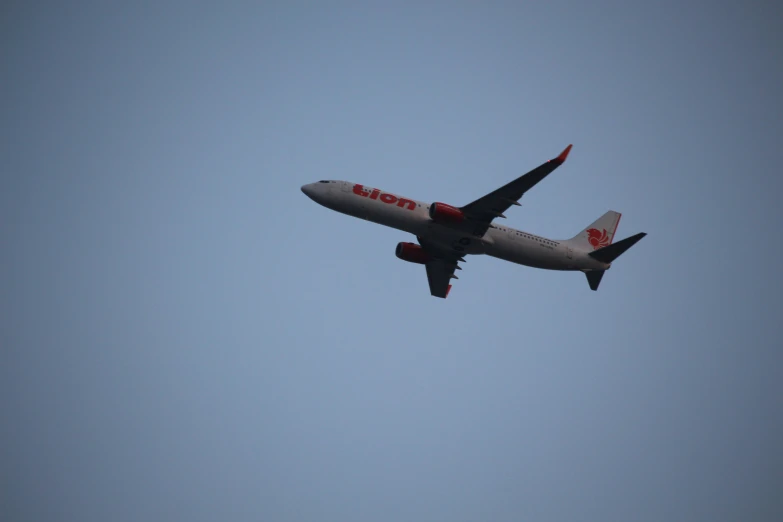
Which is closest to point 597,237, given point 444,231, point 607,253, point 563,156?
point 607,253

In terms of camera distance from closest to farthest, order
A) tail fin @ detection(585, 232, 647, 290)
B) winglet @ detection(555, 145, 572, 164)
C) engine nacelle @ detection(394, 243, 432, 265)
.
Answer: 1. winglet @ detection(555, 145, 572, 164)
2. tail fin @ detection(585, 232, 647, 290)
3. engine nacelle @ detection(394, 243, 432, 265)

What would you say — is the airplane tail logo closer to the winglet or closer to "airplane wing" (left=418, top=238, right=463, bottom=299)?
"airplane wing" (left=418, top=238, right=463, bottom=299)

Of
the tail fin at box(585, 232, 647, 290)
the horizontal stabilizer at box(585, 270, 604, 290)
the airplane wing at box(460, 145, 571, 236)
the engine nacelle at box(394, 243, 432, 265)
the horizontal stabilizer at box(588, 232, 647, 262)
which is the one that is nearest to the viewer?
the airplane wing at box(460, 145, 571, 236)

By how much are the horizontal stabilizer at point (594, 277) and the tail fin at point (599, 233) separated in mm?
2276


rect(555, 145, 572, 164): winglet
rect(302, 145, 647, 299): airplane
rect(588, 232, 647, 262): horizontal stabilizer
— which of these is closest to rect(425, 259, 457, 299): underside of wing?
rect(302, 145, 647, 299): airplane

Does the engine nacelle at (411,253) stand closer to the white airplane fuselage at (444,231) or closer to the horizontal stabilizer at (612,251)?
the white airplane fuselage at (444,231)

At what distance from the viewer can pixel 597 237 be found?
52.3 m

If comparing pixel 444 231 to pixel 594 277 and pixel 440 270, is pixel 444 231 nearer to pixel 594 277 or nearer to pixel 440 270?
pixel 440 270

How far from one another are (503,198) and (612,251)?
34.3 feet

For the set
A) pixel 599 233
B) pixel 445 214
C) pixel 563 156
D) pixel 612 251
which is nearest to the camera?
pixel 563 156

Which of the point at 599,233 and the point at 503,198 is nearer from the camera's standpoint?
the point at 503,198

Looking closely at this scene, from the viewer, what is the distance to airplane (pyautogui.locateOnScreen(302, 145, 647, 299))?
147 feet

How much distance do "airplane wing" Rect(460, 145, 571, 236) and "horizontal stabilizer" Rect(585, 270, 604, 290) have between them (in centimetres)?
970

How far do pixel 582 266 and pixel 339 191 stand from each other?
1955 centimetres
